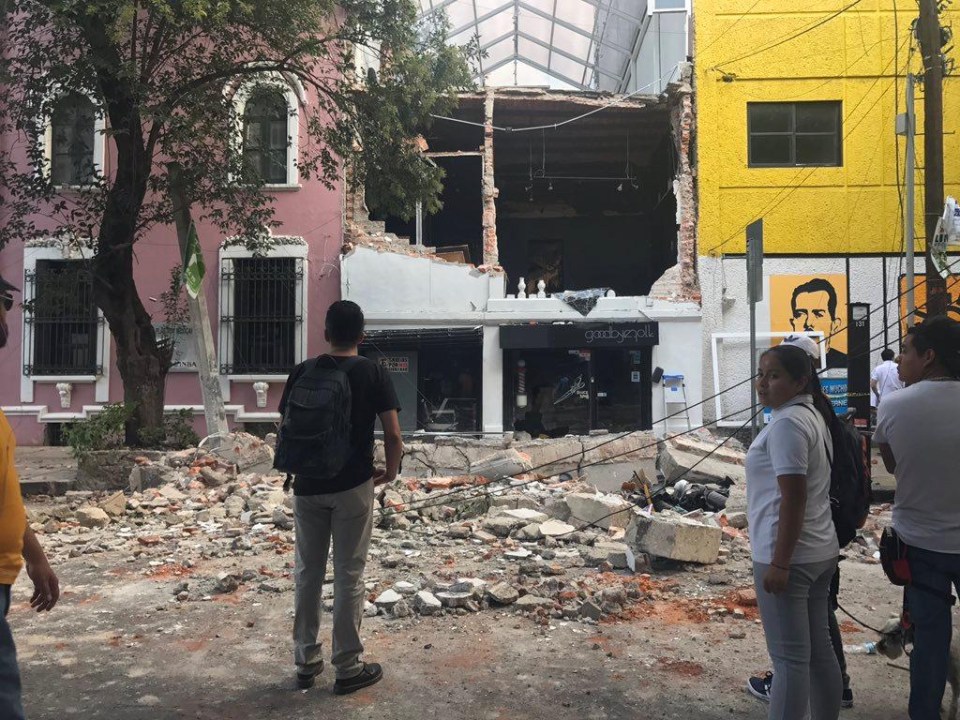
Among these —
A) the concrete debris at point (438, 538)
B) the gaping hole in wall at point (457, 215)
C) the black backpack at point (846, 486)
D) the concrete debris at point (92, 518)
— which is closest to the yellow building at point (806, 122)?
the gaping hole in wall at point (457, 215)

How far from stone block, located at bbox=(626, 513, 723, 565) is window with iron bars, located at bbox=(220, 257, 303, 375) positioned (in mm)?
10179

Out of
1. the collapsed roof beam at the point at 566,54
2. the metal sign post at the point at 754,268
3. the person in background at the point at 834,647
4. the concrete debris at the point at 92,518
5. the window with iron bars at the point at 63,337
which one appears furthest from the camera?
the collapsed roof beam at the point at 566,54

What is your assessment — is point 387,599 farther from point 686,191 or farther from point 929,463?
point 686,191

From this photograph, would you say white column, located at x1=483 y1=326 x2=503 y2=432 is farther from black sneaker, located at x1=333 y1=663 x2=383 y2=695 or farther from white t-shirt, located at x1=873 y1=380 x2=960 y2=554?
white t-shirt, located at x1=873 y1=380 x2=960 y2=554

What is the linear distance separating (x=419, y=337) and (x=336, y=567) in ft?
36.7

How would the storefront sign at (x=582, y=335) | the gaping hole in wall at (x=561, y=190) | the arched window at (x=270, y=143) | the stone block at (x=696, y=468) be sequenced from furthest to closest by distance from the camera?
the gaping hole in wall at (x=561, y=190), the storefront sign at (x=582, y=335), the arched window at (x=270, y=143), the stone block at (x=696, y=468)

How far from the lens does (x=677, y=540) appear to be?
5.27 m

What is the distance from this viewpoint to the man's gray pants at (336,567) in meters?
3.29

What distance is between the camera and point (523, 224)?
65.5 feet

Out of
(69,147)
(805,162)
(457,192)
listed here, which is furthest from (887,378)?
(69,147)

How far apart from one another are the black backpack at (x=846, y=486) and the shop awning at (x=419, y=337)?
38.3 ft

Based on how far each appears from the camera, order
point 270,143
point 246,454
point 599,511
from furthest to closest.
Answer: point 270,143, point 246,454, point 599,511

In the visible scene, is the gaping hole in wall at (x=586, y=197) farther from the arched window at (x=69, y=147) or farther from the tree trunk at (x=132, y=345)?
the tree trunk at (x=132, y=345)

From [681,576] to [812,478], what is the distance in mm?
2938
